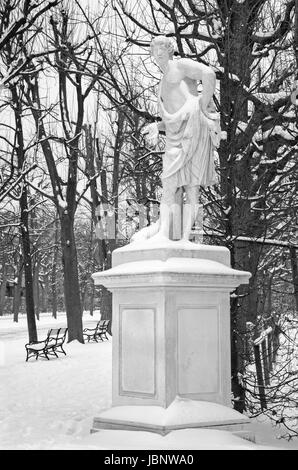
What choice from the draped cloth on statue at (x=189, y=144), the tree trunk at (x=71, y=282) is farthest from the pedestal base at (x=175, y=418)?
the tree trunk at (x=71, y=282)

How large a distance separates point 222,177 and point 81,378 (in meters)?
5.89

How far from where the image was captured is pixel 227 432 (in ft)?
23.1

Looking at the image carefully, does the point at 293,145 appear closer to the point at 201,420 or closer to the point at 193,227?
the point at 193,227

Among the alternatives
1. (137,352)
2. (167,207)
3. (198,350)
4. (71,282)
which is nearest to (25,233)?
(71,282)

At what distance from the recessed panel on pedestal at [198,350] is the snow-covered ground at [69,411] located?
0.57m

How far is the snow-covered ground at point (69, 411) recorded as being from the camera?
669 cm

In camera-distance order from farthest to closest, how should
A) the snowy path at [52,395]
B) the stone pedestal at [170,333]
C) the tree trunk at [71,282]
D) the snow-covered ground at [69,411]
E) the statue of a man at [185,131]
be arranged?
the tree trunk at [71,282], the snowy path at [52,395], the statue of a man at [185,131], the stone pedestal at [170,333], the snow-covered ground at [69,411]

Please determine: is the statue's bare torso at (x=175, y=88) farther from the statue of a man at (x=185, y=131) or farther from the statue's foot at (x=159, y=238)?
the statue's foot at (x=159, y=238)

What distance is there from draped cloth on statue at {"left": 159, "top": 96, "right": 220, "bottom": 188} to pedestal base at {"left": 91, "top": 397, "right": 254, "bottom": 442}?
2.48 meters

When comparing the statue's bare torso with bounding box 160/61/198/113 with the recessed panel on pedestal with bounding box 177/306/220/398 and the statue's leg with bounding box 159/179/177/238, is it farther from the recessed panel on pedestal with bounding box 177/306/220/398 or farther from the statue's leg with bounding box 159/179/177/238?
the recessed panel on pedestal with bounding box 177/306/220/398

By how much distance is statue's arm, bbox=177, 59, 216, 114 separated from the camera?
766 centimetres

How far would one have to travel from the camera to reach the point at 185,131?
769 centimetres

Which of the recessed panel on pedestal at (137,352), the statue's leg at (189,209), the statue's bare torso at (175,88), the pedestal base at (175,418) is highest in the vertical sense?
the statue's bare torso at (175,88)

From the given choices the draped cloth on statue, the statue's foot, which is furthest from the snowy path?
the draped cloth on statue
